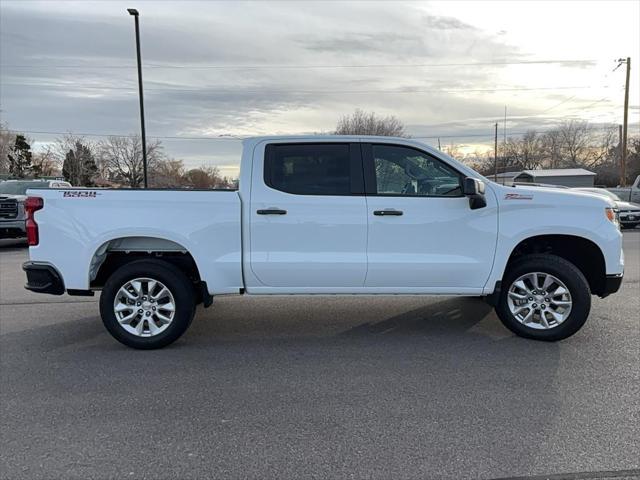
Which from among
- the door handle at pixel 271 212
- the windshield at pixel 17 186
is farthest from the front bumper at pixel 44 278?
the windshield at pixel 17 186

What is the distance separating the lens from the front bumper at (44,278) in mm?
4910

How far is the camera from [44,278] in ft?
16.1

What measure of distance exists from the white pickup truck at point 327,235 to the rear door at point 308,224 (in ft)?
0.03

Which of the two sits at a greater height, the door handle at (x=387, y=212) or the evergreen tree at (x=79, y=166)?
the evergreen tree at (x=79, y=166)

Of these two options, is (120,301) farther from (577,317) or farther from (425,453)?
(577,317)

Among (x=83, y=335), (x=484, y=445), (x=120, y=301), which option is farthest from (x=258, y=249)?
(x=484, y=445)

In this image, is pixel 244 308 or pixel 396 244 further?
pixel 244 308

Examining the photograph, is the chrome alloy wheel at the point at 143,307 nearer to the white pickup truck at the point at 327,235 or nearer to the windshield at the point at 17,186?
the white pickup truck at the point at 327,235

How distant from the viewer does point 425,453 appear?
3.01m

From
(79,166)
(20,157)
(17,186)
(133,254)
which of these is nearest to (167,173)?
(79,166)

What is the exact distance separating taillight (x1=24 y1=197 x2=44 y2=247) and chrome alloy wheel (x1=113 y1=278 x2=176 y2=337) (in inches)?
38.5

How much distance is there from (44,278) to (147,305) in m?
1.03

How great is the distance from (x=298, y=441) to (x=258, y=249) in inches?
83.8

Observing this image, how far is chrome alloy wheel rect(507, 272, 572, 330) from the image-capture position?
4969mm
